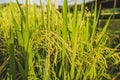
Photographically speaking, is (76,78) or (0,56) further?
(0,56)

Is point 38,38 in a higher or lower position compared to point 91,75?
higher

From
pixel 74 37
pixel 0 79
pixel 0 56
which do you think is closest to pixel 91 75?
pixel 74 37

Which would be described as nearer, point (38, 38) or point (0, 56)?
point (38, 38)

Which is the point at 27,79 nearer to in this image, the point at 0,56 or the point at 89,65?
the point at 89,65

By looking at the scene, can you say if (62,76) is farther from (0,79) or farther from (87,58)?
(0,79)

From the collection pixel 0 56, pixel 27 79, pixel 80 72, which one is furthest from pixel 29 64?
pixel 0 56

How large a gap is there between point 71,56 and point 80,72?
101 millimetres

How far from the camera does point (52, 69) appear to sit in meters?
0.91

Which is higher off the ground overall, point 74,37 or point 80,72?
point 74,37

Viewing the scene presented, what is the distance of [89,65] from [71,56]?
110 millimetres

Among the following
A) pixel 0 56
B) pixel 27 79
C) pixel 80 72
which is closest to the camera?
pixel 27 79

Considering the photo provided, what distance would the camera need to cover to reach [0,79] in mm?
1009

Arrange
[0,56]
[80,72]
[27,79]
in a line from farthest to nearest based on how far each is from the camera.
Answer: [0,56] → [80,72] → [27,79]

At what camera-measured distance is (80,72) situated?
3.03 feet
